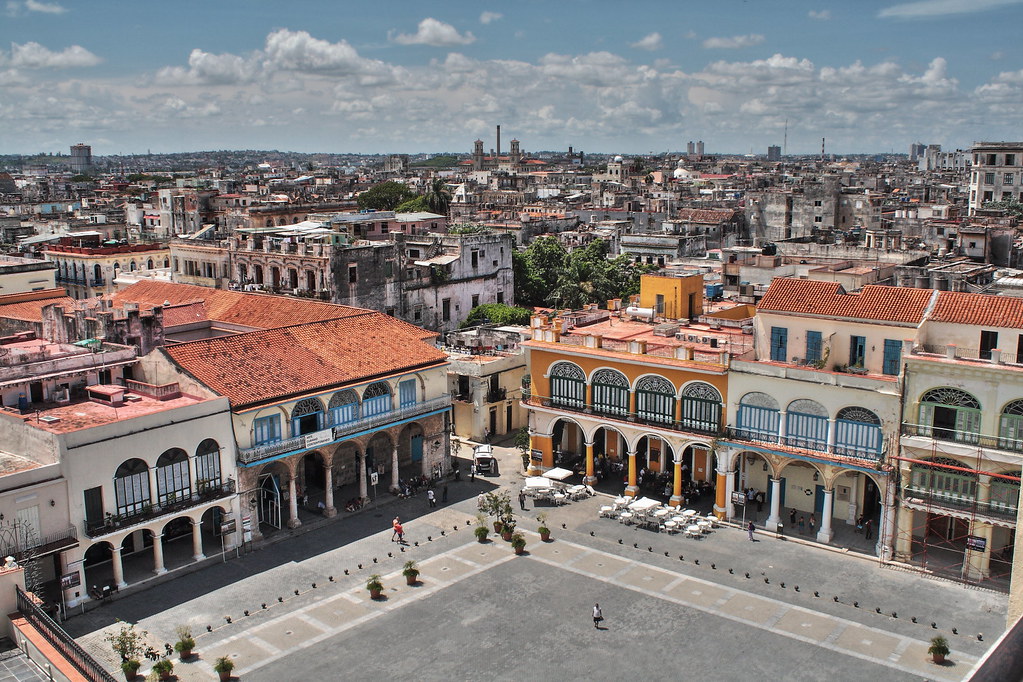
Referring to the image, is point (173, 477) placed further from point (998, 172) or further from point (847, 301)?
point (998, 172)

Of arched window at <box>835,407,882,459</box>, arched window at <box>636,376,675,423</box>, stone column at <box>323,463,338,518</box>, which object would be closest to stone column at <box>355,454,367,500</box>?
stone column at <box>323,463,338,518</box>

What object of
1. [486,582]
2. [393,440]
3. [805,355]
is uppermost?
[805,355]

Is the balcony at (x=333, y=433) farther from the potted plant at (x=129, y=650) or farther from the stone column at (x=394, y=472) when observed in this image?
the potted plant at (x=129, y=650)

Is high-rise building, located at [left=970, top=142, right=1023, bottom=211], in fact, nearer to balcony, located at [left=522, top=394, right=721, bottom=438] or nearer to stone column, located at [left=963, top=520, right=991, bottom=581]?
balcony, located at [left=522, top=394, right=721, bottom=438]

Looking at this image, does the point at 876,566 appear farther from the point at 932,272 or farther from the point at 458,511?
the point at 932,272

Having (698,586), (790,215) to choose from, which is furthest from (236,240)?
(790,215)

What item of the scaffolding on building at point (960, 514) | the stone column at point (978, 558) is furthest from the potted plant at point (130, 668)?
the stone column at point (978, 558)

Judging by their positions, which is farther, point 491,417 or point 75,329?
point 491,417
